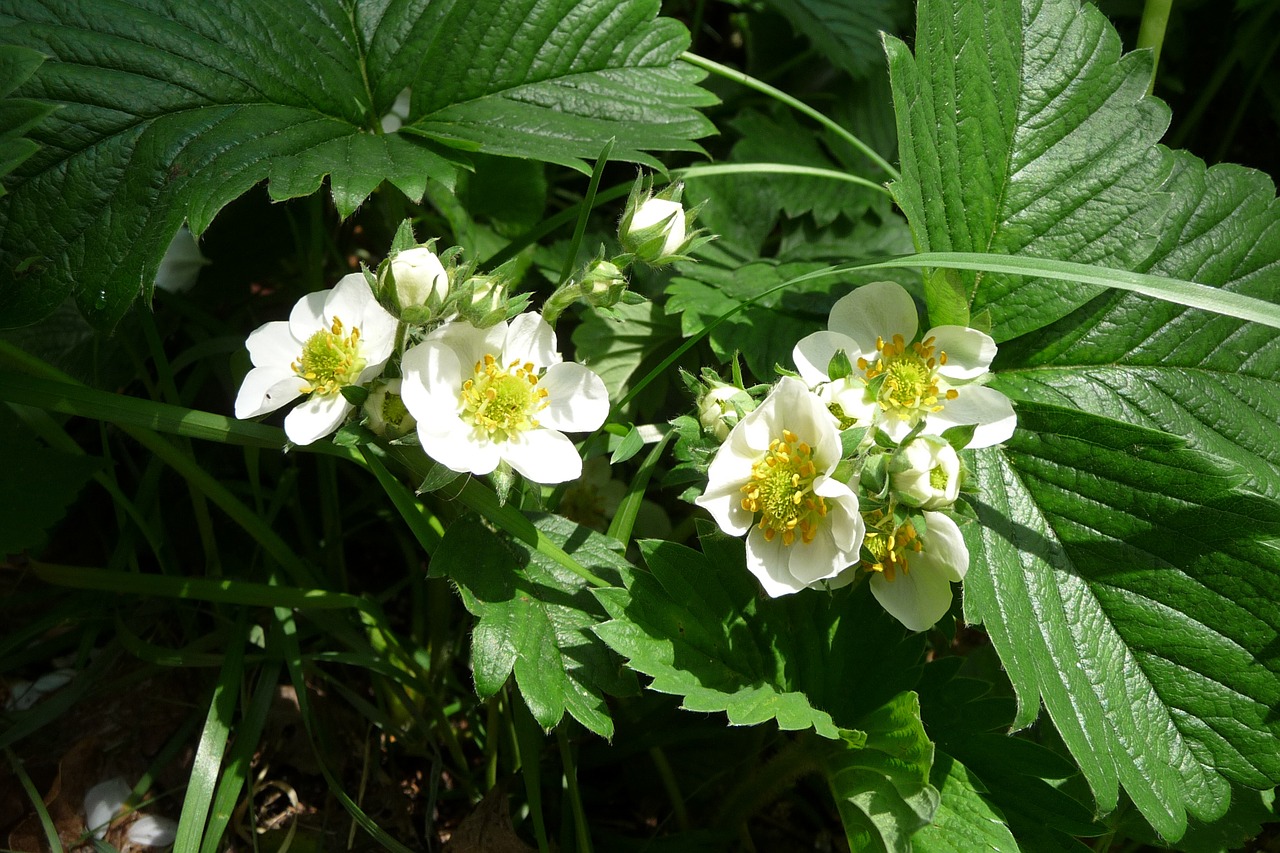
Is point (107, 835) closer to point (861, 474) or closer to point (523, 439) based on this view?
point (523, 439)

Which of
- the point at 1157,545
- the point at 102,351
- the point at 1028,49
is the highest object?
the point at 1028,49

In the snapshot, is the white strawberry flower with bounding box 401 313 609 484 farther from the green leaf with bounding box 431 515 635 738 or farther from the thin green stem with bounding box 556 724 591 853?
the thin green stem with bounding box 556 724 591 853

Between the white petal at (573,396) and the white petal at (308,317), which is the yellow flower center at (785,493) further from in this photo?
the white petal at (308,317)

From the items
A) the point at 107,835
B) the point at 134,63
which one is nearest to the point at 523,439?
the point at 134,63

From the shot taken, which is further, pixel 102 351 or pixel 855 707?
pixel 102 351

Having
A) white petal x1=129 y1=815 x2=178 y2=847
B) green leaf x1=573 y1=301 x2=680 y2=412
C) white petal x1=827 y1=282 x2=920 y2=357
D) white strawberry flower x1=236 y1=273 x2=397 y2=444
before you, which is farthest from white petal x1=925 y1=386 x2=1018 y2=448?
white petal x1=129 y1=815 x2=178 y2=847
